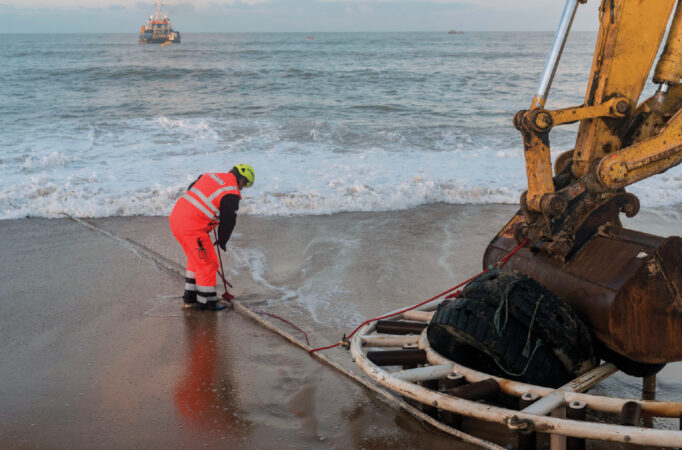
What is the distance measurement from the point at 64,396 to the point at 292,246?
373 centimetres

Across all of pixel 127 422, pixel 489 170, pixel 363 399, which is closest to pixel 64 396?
pixel 127 422

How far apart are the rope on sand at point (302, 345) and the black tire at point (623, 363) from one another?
0.89 metres

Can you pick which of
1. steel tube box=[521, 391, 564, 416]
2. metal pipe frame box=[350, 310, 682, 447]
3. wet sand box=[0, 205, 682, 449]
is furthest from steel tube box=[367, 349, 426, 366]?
steel tube box=[521, 391, 564, 416]

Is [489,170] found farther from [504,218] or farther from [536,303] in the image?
[536,303]

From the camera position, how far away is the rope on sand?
348 centimetres

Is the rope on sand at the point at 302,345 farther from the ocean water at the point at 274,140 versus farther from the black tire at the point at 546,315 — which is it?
the ocean water at the point at 274,140

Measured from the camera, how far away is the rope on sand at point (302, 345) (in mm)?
3479

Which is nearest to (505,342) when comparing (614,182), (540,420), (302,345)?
(540,420)

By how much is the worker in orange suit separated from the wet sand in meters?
0.25

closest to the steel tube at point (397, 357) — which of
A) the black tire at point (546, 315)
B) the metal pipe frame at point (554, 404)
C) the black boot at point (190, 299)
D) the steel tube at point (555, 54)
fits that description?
the metal pipe frame at point (554, 404)

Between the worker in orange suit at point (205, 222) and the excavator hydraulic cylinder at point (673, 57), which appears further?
the worker in orange suit at point (205, 222)

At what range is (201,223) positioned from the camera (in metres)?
5.97

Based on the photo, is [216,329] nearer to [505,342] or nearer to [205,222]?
[205,222]

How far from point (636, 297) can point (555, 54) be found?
1392 mm
